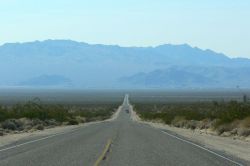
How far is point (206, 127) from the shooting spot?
43875 mm

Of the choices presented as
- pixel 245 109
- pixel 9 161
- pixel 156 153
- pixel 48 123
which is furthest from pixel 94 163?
pixel 48 123

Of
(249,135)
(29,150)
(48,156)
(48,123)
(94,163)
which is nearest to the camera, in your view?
(94,163)

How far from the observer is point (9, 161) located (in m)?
17.8

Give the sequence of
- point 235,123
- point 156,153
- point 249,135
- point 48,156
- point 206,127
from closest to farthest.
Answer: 1. point 48,156
2. point 156,153
3. point 249,135
4. point 235,123
5. point 206,127

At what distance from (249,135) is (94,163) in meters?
16.7

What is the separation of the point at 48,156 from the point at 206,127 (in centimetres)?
2593

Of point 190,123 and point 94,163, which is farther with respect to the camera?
point 190,123

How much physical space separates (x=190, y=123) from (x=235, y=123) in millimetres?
13331

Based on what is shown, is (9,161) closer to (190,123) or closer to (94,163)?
(94,163)

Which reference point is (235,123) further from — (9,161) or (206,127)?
(9,161)

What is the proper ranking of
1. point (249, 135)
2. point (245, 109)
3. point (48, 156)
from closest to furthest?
1. point (48, 156)
2. point (249, 135)
3. point (245, 109)

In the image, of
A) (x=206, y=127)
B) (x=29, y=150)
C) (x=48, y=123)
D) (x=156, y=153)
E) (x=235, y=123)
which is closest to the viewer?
(x=156, y=153)

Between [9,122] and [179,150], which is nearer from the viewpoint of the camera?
[179,150]

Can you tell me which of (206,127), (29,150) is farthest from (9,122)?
(29,150)
